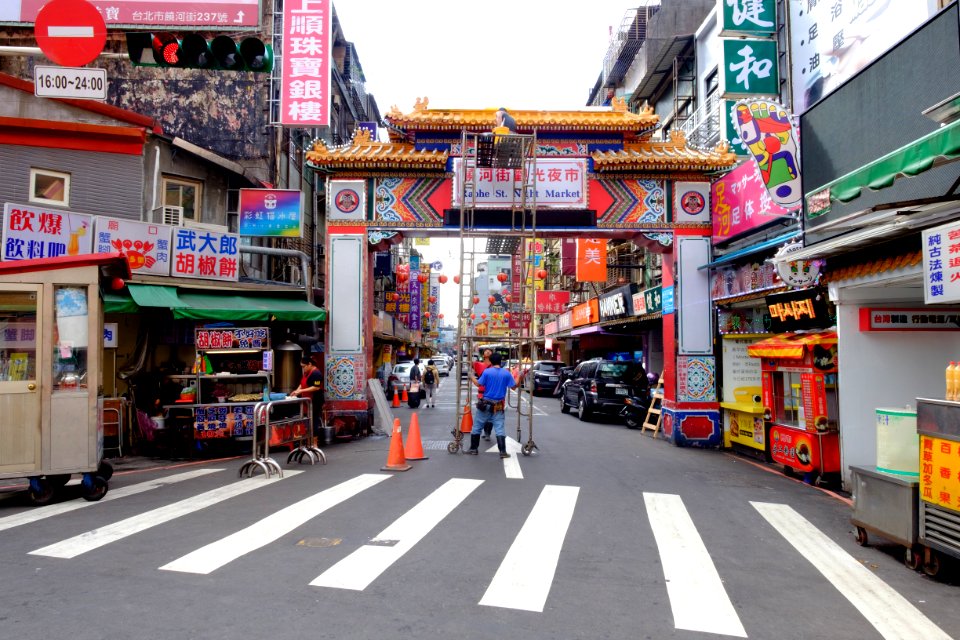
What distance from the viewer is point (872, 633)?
4141mm

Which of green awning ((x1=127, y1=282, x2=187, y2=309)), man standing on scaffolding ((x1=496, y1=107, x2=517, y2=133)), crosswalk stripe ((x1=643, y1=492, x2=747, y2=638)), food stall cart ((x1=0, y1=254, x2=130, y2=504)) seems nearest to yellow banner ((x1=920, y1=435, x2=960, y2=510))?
crosswalk stripe ((x1=643, y1=492, x2=747, y2=638))

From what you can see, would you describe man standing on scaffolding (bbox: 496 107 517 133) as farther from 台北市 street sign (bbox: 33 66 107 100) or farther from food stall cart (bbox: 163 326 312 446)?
台北市 street sign (bbox: 33 66 107 100)

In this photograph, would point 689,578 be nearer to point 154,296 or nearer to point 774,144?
point 774,144

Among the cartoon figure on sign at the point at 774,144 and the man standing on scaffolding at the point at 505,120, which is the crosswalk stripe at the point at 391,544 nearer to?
the cartoon figure on sign at the point at 774,144

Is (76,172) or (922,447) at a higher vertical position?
(76,172)

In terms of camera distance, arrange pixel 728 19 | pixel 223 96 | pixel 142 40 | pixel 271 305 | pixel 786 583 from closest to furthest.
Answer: pixel 786 583 → pixel 142 40 → pixel 271 305 → pixel 728 19 → pixel 223 96

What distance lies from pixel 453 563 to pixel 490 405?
230 inches

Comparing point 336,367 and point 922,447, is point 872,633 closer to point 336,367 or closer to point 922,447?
point 922,447

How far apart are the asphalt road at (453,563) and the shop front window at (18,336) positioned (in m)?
1.58

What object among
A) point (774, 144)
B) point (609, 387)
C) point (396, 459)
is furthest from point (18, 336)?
point (609, 387)

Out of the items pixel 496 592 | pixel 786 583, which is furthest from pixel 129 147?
pixel 786 583

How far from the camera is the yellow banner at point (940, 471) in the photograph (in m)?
5.07

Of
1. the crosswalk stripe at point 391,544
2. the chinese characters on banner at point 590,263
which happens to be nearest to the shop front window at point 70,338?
the crosswalk stripe at point 391,544

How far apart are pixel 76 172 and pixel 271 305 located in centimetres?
535
